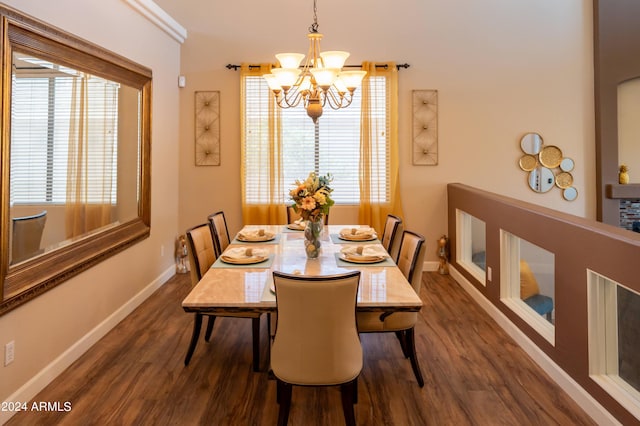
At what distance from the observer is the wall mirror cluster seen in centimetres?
506

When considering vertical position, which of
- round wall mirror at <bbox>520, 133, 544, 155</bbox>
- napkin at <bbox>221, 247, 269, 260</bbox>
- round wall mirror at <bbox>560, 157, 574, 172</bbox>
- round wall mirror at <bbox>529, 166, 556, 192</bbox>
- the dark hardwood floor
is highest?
round wall mirror at <bbox>520, 133, 544, 155</bbox>

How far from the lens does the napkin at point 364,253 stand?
2697 millimetres

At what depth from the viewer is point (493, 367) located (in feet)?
9.10

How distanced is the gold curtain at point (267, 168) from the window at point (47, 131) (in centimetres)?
192

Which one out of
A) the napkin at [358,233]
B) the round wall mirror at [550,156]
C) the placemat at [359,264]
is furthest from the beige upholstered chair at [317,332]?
the round wall mirror at [550,156]

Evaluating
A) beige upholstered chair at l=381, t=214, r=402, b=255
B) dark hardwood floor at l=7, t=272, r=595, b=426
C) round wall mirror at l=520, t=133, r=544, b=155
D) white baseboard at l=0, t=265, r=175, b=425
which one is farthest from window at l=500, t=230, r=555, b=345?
white baseboard at l=0, t=265, r=175, b=425

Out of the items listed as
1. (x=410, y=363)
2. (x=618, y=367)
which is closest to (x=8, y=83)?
(x=410, y=363)

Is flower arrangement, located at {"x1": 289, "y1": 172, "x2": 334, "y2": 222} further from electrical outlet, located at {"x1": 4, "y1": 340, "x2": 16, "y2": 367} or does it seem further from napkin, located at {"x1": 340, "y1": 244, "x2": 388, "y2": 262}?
electrical outlet, located at {"x1": 4, "y1": 340, "x2": 16, "y2": 367}

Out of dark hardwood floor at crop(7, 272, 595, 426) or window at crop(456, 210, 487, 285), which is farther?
window at crop(456, 210, 487, 285)

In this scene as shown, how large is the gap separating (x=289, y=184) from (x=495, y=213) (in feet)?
8.25

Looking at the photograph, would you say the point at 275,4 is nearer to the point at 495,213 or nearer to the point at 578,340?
the point at 495,213

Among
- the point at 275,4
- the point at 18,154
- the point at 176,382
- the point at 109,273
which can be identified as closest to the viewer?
the point at 18,154

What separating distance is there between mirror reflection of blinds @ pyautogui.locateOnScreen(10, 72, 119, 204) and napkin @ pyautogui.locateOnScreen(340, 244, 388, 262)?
79.2 inches

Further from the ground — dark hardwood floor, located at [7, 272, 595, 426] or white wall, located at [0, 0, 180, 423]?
white wall, located at [0, 0, 180, 423]
